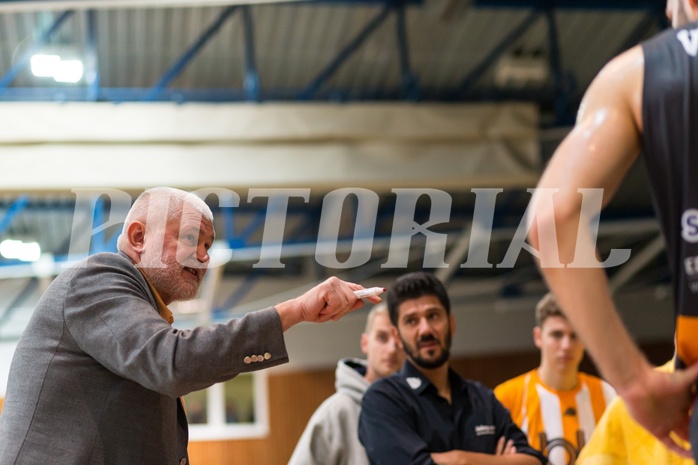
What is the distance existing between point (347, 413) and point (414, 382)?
2.54 feet

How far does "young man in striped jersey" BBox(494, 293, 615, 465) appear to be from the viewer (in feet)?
16.2

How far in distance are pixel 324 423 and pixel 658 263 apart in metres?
17.8

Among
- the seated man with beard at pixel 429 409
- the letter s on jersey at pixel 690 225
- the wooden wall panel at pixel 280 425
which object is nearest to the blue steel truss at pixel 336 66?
the seated man with beard at pixel 429 409

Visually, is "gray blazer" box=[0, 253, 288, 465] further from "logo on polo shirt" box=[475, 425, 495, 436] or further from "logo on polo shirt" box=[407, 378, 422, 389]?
"logo on polo shirt" box=[475, 425, 495, 436]

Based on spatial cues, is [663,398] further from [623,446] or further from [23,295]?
[23,295]

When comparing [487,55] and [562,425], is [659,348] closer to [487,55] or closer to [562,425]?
[487,55]

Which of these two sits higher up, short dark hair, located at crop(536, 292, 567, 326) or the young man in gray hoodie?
short dark hair, located at crop(536, 292, 567, 326)

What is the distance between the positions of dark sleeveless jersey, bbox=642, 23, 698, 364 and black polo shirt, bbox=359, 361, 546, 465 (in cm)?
225

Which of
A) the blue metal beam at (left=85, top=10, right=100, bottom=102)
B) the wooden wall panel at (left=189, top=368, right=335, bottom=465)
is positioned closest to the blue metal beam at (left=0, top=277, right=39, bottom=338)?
the wooden wall panel at (left=189, top=368, right=335, bottom=465)

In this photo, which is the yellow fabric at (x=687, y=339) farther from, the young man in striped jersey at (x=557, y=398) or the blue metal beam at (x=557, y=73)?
the blue metal beam at (x=557, y=73)

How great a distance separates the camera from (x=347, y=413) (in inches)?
186

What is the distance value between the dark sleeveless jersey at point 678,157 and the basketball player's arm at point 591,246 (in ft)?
0.11

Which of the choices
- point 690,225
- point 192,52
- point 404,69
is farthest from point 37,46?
point 690,225

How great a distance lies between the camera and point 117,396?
8.96 feet
